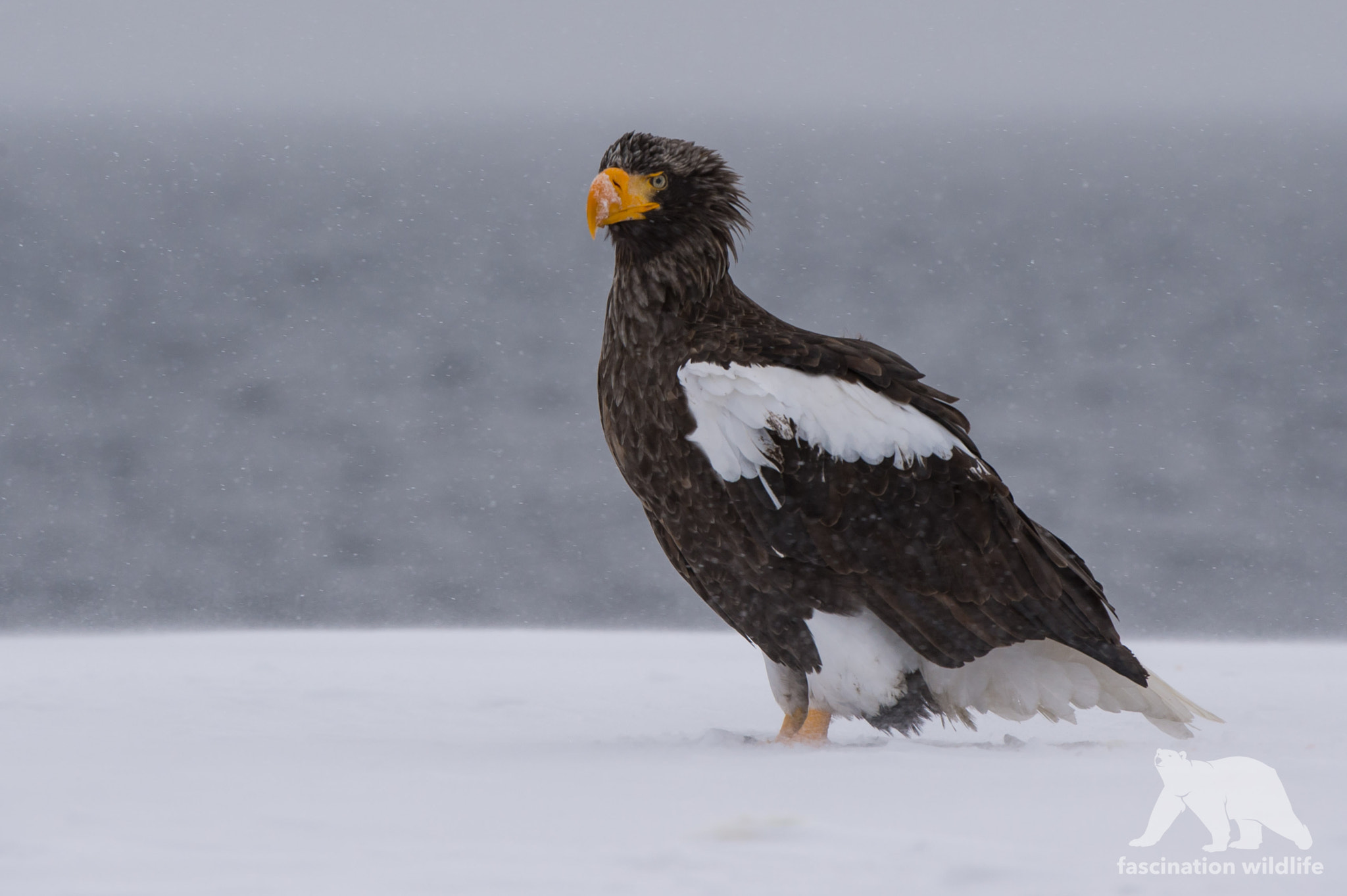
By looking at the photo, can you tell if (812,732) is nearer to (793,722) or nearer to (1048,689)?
(793,722)

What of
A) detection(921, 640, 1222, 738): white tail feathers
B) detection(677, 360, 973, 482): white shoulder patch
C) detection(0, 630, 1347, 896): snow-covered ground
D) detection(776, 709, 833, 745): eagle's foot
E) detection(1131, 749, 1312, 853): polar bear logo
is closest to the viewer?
detection(0, 630, 1347, 896): snow-covered ground

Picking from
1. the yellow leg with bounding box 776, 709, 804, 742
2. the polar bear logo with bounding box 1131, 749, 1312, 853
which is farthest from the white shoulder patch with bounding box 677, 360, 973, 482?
the polar bear logo with bounding box 1131, 749, 1312, 853

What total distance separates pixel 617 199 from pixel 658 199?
151 mm

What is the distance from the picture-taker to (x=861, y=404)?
Answer: 3.38m

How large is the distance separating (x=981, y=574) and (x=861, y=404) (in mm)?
613

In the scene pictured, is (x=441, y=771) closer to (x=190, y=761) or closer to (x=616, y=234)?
(x=190, y=761)

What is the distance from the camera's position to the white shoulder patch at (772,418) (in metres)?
3.27

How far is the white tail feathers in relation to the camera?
11.8 feet

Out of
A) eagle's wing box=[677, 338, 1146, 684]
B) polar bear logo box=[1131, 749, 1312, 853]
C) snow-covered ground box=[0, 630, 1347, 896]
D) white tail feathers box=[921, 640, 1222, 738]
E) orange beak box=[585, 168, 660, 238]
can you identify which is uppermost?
orange beak box=[585, 168, 660, 238]

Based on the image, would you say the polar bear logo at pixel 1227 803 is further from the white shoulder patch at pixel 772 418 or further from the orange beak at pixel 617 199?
the orange beak at pixel 617 199

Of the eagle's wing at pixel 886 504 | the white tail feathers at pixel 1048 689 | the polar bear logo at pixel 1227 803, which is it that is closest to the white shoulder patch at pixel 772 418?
the eagle's wing at pixel 886 504

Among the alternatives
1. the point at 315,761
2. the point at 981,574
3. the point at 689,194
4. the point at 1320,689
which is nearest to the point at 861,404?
the point at 981,574

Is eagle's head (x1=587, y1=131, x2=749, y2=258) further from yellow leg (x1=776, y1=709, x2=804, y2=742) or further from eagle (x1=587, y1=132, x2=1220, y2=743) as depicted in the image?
yellow leg (x1=776, y1=709, x2=804, y2=742)

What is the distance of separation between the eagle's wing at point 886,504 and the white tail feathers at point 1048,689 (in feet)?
0.47
